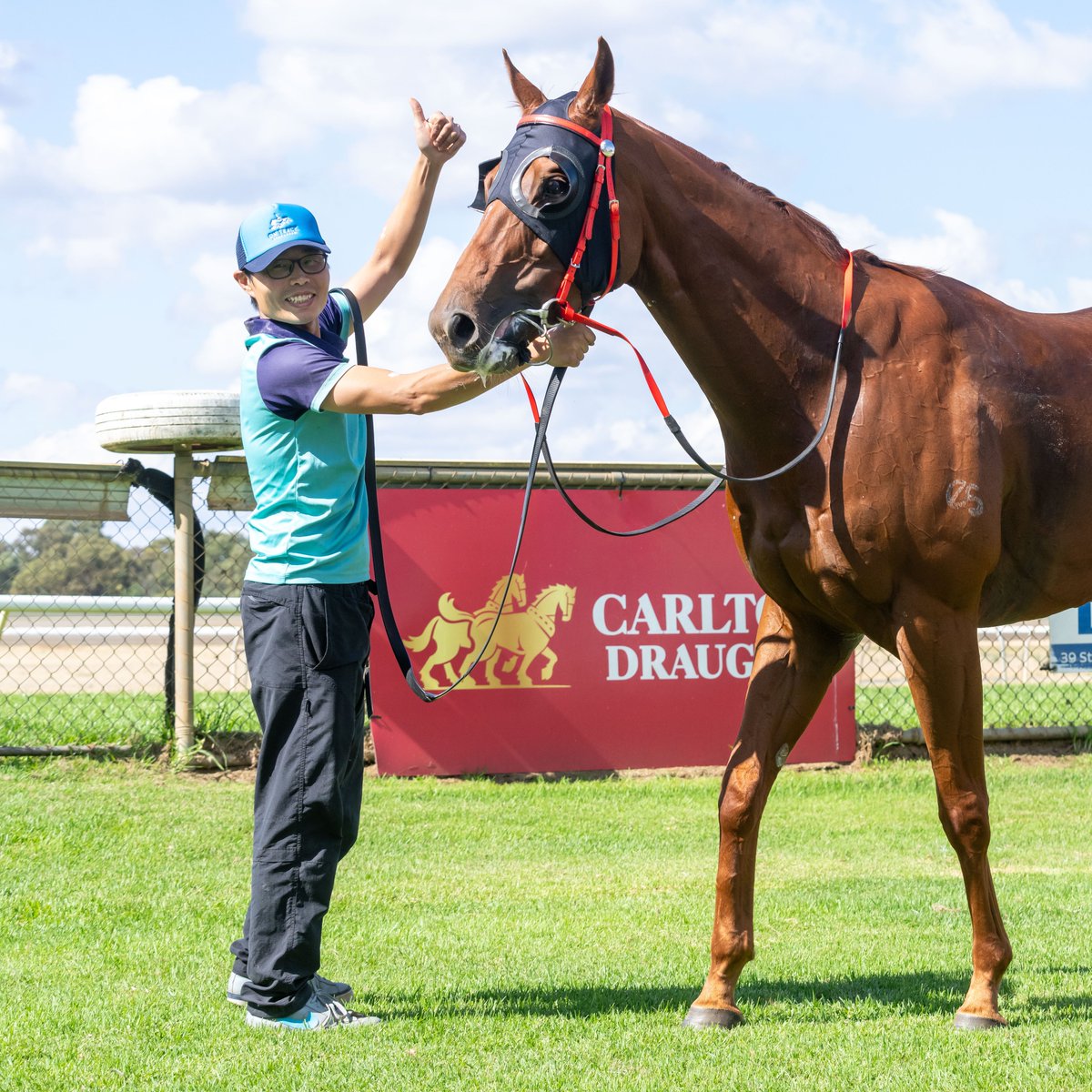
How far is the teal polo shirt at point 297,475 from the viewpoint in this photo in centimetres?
383

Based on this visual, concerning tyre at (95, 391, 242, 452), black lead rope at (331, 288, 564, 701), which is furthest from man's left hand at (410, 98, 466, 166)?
tyre at (95, 391, 242, 452)

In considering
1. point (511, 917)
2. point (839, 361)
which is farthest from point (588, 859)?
point (839, 361)

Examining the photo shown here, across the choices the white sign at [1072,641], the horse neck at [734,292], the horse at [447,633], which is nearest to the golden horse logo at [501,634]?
the horse at [447,633]

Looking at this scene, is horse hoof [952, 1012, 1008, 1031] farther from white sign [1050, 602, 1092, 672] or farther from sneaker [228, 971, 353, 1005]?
white sign [1050, 602, 1092, 672]

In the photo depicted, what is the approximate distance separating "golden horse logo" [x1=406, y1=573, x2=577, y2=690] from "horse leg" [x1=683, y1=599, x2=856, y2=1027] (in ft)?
12.5

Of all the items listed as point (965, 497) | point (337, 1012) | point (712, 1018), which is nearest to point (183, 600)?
point (337, 1012)

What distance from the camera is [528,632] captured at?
7.97 metres

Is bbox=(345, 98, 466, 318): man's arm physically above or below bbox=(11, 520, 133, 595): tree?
above

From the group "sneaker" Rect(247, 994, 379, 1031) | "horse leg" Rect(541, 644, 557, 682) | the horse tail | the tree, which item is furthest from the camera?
the tree

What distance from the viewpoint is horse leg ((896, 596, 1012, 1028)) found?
374 cm

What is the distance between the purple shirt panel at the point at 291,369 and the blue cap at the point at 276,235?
0.66 feet

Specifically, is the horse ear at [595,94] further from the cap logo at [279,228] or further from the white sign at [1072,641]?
the white sign at [1072,641]

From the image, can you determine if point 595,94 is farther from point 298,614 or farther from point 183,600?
point 183,600

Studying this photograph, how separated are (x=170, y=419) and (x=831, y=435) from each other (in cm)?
481
